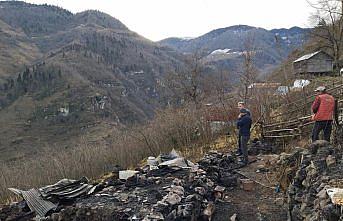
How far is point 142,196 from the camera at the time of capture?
8500 mm

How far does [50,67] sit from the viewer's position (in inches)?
4267

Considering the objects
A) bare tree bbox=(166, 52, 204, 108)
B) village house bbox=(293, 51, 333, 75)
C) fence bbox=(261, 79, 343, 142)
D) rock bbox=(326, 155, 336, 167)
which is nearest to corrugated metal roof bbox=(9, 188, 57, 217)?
rock bbox=(326, 155, 336, 167)

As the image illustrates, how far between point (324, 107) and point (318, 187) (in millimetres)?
3459

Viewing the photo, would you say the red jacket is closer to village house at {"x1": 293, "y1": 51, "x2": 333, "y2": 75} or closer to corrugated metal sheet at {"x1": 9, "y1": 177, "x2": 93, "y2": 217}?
corrugated metal sheet at {"x1": 9, "y1": 177, "x2": 93, "y2": 217}

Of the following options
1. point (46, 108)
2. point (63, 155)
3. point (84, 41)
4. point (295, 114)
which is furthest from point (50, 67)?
point (295, 114)

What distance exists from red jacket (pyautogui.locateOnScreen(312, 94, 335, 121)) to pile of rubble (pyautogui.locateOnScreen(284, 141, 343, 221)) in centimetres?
180

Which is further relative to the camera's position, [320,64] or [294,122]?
[320,64]

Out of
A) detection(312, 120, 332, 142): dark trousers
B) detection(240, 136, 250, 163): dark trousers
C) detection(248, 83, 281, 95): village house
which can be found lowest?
detection(240, 136, 250, 163): dark trousers

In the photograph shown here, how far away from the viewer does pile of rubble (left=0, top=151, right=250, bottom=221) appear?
766 centimetres

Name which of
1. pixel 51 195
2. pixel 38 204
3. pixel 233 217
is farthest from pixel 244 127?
pixel 38 204

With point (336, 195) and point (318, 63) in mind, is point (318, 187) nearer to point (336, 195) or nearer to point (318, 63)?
point (336, 195)

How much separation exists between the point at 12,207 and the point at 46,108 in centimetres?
8738

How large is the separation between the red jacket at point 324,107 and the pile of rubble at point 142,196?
8.38ft

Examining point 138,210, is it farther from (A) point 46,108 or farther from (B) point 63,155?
(A) point 46,108
